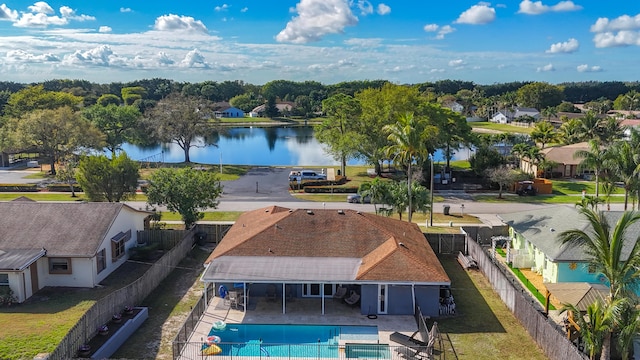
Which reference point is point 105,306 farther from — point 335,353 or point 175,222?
point 175,222

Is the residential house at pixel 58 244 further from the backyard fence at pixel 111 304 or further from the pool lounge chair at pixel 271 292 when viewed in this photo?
the pool lounge chair at pixel 271 292

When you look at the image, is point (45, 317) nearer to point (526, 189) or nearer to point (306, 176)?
point (306, 176)

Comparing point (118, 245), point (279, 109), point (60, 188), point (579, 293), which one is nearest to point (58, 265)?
point (118, 245)

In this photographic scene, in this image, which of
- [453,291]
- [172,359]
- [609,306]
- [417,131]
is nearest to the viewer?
[609,306]

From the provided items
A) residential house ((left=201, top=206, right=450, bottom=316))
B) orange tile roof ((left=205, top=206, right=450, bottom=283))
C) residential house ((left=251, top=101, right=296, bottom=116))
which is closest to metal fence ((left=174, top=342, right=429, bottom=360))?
residential house ((left=201, top=206, right=450, bottom=316))

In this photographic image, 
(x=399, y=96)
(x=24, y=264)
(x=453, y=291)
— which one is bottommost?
(x=453, y=291)

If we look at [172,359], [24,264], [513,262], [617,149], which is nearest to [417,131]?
[513,262]

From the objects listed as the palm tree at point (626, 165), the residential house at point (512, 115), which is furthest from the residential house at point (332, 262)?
the residential house at point (512, 115)
